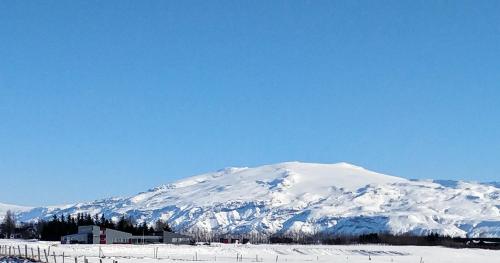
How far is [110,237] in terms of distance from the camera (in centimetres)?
16662

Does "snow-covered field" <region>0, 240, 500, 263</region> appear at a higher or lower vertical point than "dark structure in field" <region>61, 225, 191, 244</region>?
lower

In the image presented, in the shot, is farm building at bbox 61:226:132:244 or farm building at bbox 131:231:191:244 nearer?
farm building at bbox 61:226:132:244

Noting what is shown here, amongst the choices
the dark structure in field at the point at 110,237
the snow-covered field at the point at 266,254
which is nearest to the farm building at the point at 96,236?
the dark structure in field at the point at 110,237

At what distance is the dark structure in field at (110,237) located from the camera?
161500 mm

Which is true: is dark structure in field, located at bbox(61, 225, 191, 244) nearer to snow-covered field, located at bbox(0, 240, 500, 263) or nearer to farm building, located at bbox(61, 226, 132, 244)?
farm building, located at bbox(61, 226, 132, 244)

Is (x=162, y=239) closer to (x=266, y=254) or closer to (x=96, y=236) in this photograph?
(x=96, y=236)

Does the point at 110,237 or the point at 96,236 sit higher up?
the point at 110,237

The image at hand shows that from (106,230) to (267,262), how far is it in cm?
7041

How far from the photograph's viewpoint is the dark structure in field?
162m

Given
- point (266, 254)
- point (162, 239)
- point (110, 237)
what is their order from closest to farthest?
point (266, 254)
point (110, 237)
point (162, 239)

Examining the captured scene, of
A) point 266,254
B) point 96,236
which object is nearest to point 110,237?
point 96,236

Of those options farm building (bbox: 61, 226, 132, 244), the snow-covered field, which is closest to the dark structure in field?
farm building (bbox: 61, 226, 132, 244)

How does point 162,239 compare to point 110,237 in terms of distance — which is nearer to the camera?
point 110,237

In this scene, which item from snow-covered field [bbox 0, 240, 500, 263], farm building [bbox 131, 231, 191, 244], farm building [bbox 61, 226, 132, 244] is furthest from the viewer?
farm building [bbox 131, 231, 191, 244]
